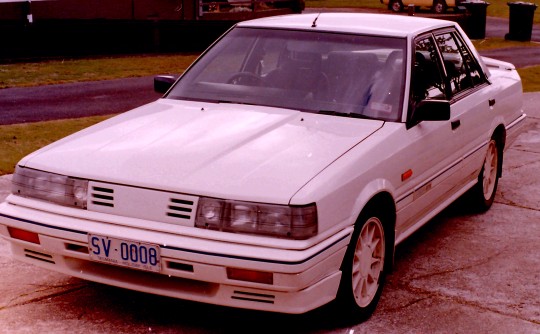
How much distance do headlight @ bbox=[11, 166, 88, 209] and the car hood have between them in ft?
0.13

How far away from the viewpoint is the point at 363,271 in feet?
15.5

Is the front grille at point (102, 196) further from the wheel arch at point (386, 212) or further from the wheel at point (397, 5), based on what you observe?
the wheel at point (397, 5)

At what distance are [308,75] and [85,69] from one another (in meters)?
11.5

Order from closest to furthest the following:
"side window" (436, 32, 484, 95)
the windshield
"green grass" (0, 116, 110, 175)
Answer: the windshield, "side window" (436, 32, 484, 95), "green grass" (0, 116, 110, 175)

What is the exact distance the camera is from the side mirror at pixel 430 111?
5.18m

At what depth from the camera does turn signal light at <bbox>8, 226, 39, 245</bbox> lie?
175 inches

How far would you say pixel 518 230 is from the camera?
6621 millimetres

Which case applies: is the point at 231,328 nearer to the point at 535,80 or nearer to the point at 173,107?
the point at 173,107

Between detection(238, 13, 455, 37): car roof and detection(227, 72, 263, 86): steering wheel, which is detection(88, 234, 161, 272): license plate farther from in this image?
detection(238, 13, 455, 37): car roof

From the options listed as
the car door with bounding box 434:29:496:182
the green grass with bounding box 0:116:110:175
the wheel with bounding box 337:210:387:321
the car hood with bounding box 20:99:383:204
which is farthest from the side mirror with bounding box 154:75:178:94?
the green grass with bounding box 0:116:110:175

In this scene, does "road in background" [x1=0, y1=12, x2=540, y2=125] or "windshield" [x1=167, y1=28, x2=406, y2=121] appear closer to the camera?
"windshield" [x1=167, y1=28, x2=406, y2=121]

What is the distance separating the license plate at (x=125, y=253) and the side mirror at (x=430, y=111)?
1.87 meters

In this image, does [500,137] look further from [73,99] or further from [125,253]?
[73,99]

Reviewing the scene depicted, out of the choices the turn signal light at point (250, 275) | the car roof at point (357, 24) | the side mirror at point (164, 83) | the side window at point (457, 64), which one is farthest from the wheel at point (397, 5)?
the turn signal light at point (250, 275)
